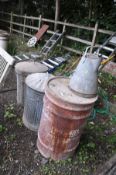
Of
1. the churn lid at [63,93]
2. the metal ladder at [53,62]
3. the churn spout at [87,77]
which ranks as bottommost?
the metal ladder at [53,62]

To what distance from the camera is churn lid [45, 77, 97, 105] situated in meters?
2.30

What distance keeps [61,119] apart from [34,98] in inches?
29.9

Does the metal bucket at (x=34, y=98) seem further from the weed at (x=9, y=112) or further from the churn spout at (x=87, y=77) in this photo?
the churn spout at (x=87, y=77)

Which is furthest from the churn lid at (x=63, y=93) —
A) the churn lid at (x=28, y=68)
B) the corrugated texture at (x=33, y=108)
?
the churn lid at (x=28, y=68)

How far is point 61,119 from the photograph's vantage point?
7.86ft

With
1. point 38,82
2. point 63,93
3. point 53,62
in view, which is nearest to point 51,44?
point 53,62

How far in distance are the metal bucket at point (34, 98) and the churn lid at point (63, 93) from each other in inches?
13.1

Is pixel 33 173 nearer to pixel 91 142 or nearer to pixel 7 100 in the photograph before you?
pixel 91 142

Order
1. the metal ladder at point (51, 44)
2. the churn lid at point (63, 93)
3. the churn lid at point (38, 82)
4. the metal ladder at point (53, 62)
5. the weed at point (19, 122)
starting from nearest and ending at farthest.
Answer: the churn lid at point (63, 93) < the churn lid at point (38, 82) < the weed at point (19, 122) < the metal ladder at point (53, 62) < the metal ladder at point (51, 44)

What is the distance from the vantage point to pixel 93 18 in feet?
26.9

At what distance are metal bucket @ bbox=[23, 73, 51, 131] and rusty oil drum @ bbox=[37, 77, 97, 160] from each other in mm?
310

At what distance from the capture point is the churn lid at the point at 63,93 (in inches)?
90.5

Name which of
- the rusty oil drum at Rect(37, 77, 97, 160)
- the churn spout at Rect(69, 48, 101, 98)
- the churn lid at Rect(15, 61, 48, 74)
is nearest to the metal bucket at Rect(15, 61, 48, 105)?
the churn lid at Rect(15, 61, 48, 74)

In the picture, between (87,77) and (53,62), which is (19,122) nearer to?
(87,77)
